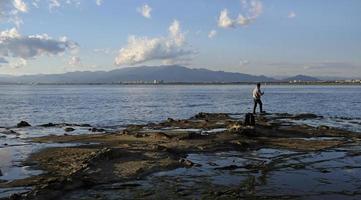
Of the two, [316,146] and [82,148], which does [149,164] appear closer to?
[82,148]

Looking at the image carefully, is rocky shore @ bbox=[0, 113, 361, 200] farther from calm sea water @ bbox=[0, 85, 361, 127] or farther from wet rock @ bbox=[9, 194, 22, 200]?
calm sea water @ bbox=[0, 85, 361, 127]

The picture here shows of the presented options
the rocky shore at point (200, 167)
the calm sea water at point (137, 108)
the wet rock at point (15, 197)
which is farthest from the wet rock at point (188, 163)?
the calm sea water at point (137, 108)

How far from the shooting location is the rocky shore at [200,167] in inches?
492

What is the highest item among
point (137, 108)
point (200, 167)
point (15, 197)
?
point (15, 197)

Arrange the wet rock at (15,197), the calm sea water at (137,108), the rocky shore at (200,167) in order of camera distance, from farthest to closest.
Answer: the calm sea water at (137,108) < the rocky shore at (200,167) < the wet rock at (15,197)

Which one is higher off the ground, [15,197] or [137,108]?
[15,197]

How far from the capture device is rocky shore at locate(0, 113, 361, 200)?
12500 millimetres

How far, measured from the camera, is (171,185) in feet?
43.5

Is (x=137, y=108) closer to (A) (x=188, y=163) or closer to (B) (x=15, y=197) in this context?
(A) (x=188, y=163)

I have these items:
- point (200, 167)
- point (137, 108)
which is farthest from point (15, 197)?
point (137, 108)

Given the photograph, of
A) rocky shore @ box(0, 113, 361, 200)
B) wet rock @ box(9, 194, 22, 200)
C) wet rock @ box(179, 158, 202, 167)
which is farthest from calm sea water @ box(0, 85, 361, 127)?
wet rock @ box(9, 194, 22, 200)

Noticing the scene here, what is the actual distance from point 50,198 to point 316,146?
1245 centimetres

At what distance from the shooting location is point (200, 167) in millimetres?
15852

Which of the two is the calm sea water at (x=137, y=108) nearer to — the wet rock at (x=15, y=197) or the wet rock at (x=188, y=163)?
the wet rock at (x=188, y=163)
